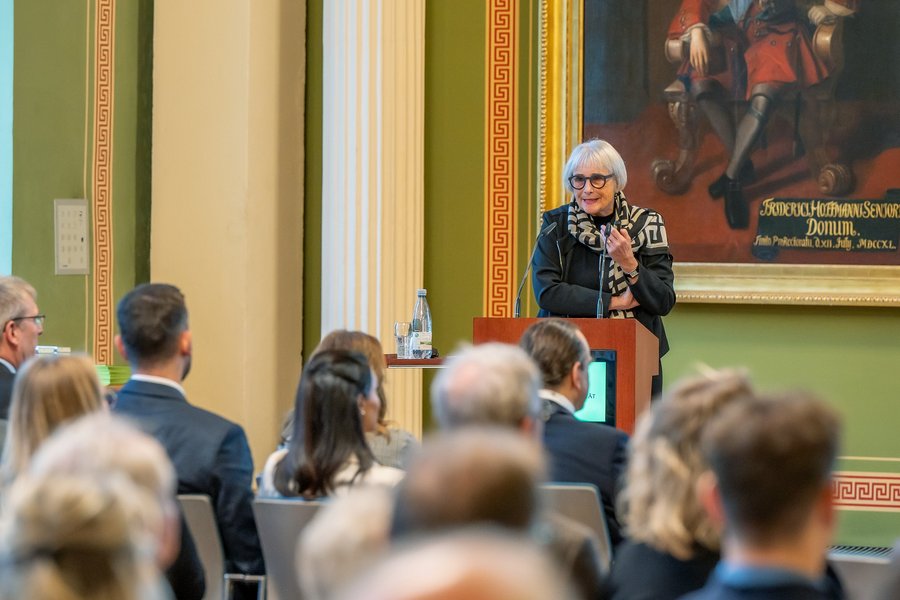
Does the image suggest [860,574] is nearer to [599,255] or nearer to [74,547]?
[74,547]

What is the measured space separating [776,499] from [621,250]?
12.3ft

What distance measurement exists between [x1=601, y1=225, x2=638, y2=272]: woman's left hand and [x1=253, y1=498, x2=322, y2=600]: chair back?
2.54 metres

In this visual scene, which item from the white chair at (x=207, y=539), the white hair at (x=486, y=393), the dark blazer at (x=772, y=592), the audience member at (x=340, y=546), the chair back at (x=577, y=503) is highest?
the white hair at (x=486, y=393)

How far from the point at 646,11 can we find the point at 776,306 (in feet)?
6.22

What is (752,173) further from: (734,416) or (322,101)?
(734,416)

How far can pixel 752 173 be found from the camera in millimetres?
8023

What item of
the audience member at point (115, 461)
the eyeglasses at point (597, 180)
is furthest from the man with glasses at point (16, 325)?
the audience member at point (115, 461)

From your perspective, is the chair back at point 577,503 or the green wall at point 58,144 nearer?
the chair back at point 577,503

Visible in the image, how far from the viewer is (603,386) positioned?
5266mm

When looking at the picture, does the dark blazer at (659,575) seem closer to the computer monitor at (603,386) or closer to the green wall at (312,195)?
the computer monitor at (603,386)

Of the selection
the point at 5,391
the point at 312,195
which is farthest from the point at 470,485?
the point at 312,195

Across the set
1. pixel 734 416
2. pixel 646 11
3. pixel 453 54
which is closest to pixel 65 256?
pixel 453 54

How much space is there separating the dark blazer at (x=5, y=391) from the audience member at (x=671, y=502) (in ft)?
9.38

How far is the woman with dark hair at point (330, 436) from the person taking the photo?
352cm
